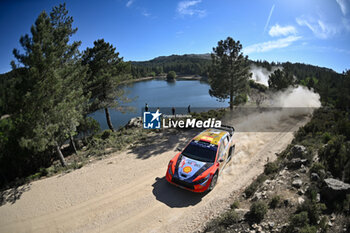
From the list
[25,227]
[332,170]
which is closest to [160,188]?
[25,227]

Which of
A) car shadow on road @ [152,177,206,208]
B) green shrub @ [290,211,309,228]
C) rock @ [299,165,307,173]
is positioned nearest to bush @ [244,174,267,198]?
rock @ [299,165,307,173]

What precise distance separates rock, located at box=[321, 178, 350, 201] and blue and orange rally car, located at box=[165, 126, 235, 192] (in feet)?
12.2

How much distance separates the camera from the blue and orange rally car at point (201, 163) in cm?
734

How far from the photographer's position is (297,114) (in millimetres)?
20953

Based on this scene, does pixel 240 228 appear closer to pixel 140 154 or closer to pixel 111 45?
pixel 140 154

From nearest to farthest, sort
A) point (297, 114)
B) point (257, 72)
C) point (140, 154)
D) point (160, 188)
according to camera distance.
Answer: point (160, 188), point (140, 154), point (297, 114), point (257, 72)

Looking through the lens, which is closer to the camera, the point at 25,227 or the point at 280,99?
the point at 25,227

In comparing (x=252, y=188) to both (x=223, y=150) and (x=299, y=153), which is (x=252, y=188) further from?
(x=299, y=153)

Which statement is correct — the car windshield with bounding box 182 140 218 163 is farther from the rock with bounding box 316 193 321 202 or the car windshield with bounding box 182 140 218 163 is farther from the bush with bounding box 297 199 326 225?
the rock with bounding box 316 193 321 202

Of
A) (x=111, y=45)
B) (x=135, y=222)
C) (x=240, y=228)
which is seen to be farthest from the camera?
(x=111, y=45)

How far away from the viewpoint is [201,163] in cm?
801

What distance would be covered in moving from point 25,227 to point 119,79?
556 inches

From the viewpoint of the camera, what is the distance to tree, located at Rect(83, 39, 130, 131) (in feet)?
54.1

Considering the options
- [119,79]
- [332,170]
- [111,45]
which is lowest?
[332,170]
